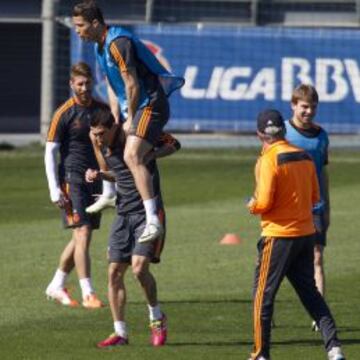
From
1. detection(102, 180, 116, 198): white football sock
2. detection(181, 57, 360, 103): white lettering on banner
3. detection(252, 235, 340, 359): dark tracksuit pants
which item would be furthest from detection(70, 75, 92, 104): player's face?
detection(181, 57, 360, 103): white lettering on banner

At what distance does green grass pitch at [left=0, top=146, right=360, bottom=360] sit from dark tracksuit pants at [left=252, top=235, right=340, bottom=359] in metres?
0.56

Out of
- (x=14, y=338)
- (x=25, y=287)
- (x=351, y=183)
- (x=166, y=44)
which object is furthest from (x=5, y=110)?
(x=14, y=338)

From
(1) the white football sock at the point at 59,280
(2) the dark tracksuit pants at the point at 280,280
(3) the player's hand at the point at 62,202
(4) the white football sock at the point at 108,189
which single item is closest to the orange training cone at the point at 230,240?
(1) the white football sock at the point at 59,280

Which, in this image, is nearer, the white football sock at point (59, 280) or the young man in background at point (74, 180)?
the young man in background at point (74, 180)

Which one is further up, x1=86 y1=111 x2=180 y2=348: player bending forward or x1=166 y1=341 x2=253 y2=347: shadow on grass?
x1=86 y1=111 x2=180 y2=348: player bending forward

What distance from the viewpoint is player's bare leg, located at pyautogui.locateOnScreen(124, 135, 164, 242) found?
11.6 m

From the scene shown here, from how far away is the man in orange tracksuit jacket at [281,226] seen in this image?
1062cm

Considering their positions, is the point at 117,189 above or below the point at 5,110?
above

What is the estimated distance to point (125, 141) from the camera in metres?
11.9

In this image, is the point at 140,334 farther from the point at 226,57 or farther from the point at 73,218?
the point at 226,57

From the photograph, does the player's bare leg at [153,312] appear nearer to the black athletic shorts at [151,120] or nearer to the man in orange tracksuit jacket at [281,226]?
the black athletic shorts at [151,120]

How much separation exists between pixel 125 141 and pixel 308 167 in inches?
68.7

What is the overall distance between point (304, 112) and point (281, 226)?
71.9 inches

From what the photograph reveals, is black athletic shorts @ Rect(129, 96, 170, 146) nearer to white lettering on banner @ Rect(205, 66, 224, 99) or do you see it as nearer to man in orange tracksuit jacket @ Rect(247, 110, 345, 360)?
man in orange tracksuit jacket @ Rect(247, 110, 345, 360)
